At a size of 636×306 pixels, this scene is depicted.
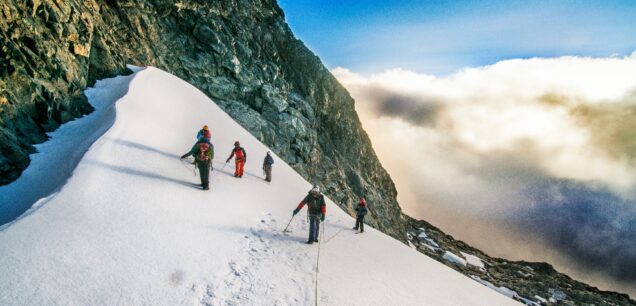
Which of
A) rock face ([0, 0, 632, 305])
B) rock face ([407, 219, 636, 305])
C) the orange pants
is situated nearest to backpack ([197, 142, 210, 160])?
the orange pants

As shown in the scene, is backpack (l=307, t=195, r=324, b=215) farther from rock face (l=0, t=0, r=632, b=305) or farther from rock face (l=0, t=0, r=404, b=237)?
rock face (l=0, t=0, r=404, b=237)

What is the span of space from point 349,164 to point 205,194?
57.8 m

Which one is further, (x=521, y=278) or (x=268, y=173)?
(x=521, y=278)

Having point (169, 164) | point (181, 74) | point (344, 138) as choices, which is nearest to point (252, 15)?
point (181, 74)

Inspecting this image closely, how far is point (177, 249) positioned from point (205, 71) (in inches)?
1438

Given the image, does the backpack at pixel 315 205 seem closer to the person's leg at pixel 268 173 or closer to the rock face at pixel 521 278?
the person's leg at pixel 268 173

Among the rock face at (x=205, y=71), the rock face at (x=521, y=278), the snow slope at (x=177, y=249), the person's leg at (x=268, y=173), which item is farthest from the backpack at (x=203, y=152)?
the rock face at (x=521, y=278)

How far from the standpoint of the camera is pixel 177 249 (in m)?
7.66

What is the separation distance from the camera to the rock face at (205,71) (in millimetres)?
14125

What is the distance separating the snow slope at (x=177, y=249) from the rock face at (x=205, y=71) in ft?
13.0

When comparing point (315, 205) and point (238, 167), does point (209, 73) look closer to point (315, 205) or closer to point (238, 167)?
point (238, 167)

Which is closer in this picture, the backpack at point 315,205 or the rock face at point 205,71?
the backpack at point 315,205

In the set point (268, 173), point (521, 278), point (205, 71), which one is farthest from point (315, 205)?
point (521, 278)

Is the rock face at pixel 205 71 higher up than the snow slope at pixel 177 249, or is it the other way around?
the rock face at pixel 205 71
